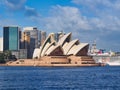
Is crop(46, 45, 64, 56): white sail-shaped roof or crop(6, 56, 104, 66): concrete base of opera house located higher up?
crop(46, 45, 64, 56): white sail-shaped roof

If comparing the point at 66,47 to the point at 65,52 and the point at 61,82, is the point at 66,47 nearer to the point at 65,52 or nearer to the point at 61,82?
the point at 65,52

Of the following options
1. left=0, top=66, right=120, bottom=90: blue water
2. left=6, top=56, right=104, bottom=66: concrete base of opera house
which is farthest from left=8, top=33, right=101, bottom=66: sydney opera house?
left=0, top=66, right=120, bottom=90: blue water

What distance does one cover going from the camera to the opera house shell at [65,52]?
469 ft

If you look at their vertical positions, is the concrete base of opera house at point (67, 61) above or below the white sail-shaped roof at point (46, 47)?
below

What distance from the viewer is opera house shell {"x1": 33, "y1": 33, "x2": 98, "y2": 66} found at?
142875 millimetres

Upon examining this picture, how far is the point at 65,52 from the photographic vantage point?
146 meters

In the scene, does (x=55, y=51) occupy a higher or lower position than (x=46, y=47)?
lower

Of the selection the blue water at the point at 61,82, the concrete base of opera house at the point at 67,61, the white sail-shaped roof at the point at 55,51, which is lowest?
the blue water at the point at 61,82

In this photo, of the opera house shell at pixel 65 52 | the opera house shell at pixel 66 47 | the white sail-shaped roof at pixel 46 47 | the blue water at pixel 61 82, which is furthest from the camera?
the white sail-shaped roof at pixel 46 47

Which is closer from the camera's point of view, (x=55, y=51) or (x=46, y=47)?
(x=55, y=51)

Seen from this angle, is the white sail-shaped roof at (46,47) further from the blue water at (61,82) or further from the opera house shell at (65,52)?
the blue water at (61,82)

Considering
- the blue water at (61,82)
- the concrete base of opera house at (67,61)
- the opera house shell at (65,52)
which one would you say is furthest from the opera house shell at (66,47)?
the blue water at (61,82)

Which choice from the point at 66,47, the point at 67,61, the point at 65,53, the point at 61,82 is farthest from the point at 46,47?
the point at 61,82

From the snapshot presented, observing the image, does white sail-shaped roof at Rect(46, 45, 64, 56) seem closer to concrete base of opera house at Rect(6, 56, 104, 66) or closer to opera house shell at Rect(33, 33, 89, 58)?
opera house shell at Rect(33, 33, 89, 58)
